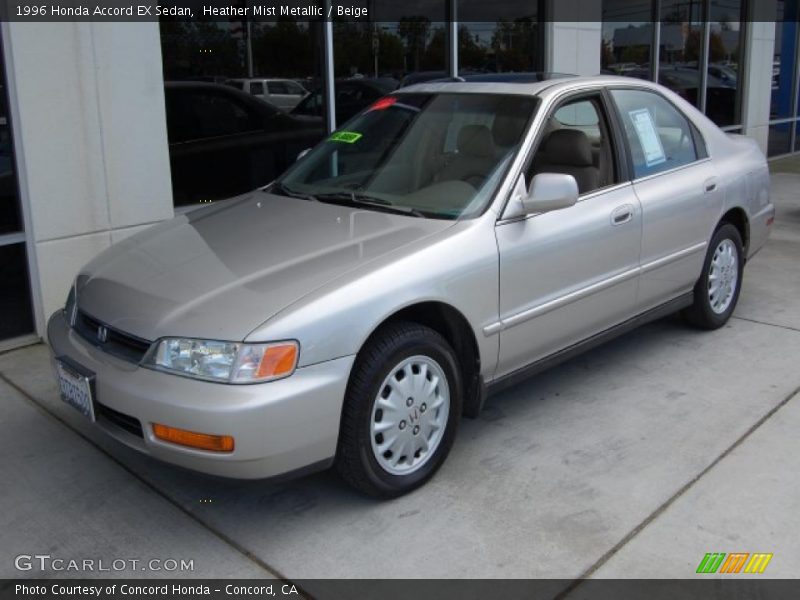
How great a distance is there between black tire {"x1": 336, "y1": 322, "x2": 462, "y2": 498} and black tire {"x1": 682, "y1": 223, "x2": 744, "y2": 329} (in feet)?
7.59

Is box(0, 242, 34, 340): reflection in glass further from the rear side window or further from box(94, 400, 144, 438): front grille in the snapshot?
the rear side window

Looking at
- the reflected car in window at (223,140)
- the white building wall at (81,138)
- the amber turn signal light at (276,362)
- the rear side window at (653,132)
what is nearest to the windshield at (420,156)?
the rear side window at (653,132)

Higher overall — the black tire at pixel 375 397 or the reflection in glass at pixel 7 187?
the reflection in glass at pixel 7 187

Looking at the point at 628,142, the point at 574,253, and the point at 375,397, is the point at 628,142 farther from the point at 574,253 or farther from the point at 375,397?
the point at 375,397

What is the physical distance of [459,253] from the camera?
3.62 m

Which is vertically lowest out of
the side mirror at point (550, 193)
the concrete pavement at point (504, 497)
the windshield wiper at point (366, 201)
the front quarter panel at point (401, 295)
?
the concrete pavement at point (504, 497)

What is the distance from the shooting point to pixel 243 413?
296 centimetres

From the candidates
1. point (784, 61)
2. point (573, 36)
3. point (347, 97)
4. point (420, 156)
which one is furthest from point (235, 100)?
point (784, 61)

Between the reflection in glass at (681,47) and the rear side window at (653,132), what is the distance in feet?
24.0

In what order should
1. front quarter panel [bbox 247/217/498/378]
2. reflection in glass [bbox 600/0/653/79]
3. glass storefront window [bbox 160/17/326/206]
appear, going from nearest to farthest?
1. front quarter panel [bbox 247/217/498/378]
2. glass storefront window [bbox 160/17/326/206]
3. reflection in glass [bbox 600/0/653/79]

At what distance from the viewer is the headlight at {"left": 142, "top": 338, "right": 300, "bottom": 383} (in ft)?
9.89

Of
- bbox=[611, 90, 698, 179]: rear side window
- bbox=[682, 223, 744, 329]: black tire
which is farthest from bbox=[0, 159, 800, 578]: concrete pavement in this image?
bbox=[611, 90, 698, 179]: rear side window

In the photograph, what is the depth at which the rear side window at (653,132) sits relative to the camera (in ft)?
15.5

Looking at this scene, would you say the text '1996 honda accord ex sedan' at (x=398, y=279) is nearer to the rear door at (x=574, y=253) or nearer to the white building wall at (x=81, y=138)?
the rear door at (x=574, y=253)
